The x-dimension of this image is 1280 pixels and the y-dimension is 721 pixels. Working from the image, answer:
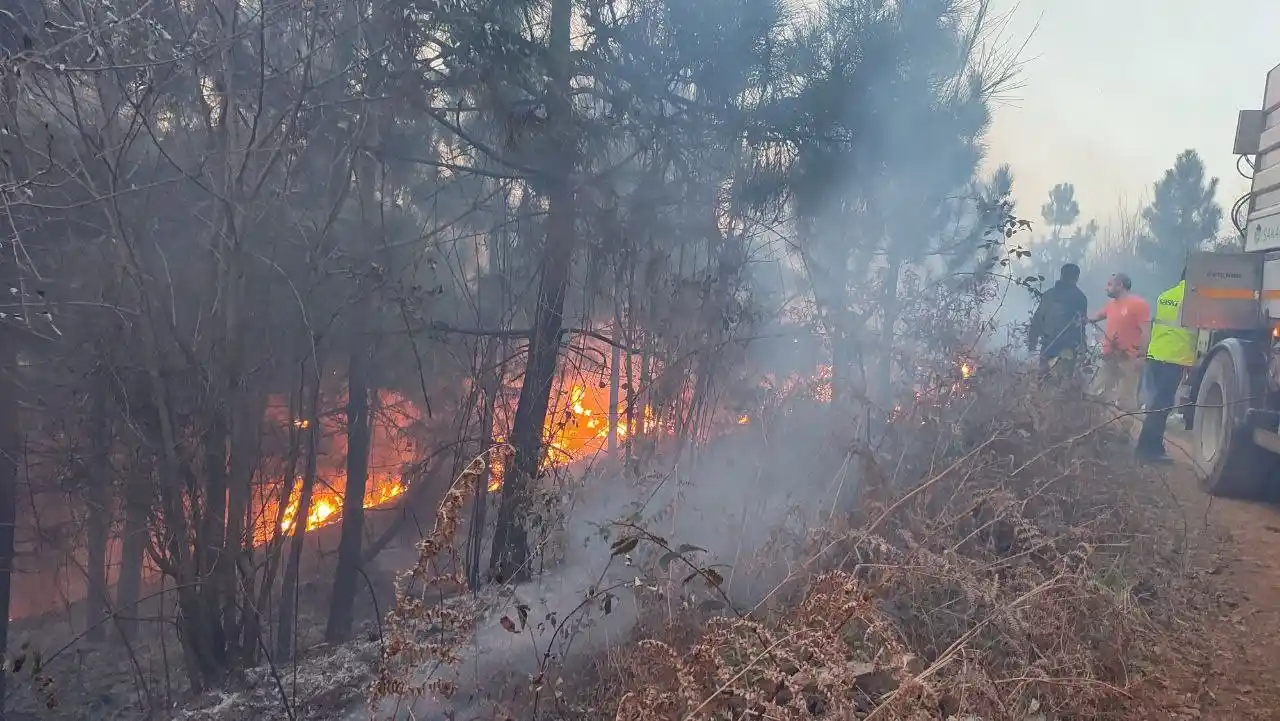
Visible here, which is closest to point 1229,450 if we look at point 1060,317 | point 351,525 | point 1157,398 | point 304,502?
point 1157,398

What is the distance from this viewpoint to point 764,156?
20.6 ft

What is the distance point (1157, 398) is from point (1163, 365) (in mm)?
351

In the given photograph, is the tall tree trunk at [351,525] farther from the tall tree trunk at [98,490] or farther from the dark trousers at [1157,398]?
the dark trousers at [1157,398]

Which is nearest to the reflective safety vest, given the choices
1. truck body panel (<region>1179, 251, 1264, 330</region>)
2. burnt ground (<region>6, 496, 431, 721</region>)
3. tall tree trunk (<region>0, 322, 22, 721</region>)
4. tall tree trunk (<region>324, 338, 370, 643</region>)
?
truck body panel (<region>1179, 251, 1264, 330</region>)

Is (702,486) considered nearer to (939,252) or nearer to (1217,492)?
(1217,492)

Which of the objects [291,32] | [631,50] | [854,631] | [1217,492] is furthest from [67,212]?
[1217,492]

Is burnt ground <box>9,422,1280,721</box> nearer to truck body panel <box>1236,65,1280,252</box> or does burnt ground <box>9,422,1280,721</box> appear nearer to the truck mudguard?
the truck mudguard

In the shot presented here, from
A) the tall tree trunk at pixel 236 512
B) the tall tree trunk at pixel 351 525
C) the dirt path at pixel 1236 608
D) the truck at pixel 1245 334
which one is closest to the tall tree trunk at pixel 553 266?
the tall tree trunk at pixel 236 512

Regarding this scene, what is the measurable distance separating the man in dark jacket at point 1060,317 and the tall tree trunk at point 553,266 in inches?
204

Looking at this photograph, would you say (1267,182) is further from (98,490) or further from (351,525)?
(98,490)

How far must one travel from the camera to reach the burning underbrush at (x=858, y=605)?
2.66 metres

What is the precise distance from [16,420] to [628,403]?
16.3ft

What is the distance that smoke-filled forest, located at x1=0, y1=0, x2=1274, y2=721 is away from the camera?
3393mm

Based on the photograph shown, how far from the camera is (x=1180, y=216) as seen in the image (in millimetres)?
25906
